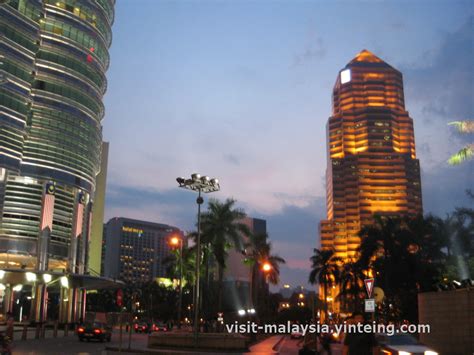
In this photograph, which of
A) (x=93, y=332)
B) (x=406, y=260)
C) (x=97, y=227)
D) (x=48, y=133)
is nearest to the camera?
(x=93, y=332)

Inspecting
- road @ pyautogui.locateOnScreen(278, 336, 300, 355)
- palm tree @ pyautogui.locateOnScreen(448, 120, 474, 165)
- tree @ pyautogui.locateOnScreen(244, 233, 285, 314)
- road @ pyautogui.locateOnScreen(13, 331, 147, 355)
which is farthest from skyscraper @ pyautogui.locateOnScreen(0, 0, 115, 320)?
palm tree @ pyautogui.locateOnScreen(448, 120, 474, 165)

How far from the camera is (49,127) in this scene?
87.1 m

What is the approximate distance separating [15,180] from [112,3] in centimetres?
4216

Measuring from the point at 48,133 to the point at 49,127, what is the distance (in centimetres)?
101

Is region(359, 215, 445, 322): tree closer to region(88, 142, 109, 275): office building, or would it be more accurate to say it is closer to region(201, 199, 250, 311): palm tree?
region(201, 199, 250, 311): palm tree

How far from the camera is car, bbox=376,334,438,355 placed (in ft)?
Answer: 52.5

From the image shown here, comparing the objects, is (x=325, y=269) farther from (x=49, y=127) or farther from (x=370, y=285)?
(x=370, y=285)

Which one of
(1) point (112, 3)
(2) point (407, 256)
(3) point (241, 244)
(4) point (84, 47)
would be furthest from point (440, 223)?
(1) point (112, 3)

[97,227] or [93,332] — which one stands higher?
[97,227]

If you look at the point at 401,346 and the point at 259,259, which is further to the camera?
the point at 259,259

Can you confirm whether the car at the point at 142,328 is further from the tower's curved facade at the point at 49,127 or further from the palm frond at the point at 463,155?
the palm frond at the point at 463,155

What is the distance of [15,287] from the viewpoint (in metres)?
82.5

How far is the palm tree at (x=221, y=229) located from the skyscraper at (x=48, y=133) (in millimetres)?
34258

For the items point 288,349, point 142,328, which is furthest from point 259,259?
point 288,349
